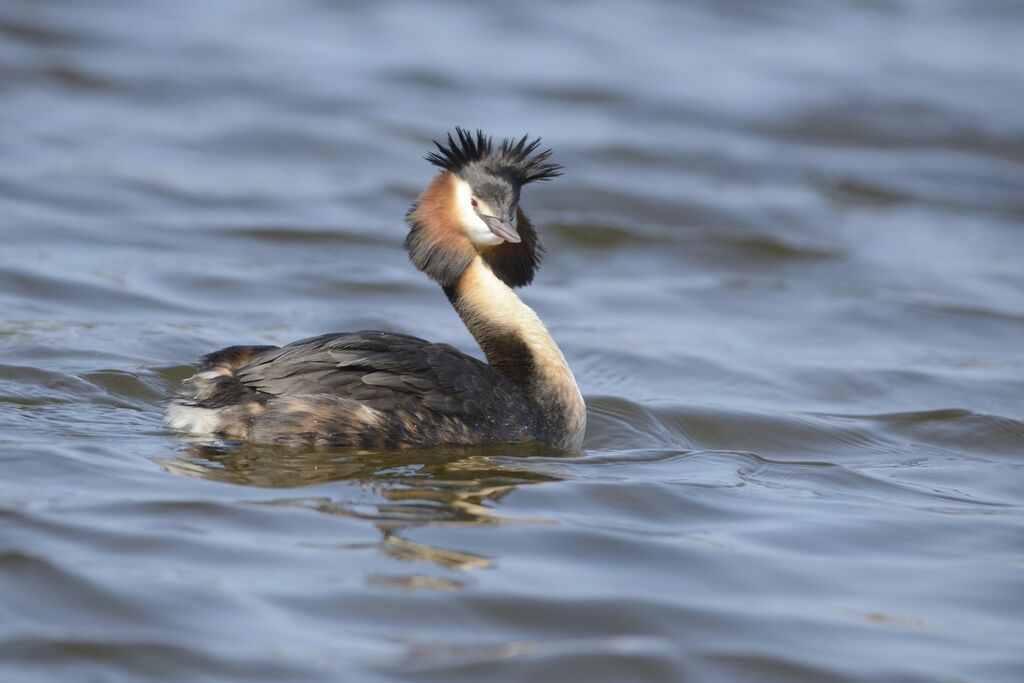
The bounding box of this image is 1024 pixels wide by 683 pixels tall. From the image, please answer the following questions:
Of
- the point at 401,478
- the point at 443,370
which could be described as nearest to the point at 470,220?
the point at 443,370

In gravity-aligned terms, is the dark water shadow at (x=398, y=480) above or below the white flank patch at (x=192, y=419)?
below

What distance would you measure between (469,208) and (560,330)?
118 inches

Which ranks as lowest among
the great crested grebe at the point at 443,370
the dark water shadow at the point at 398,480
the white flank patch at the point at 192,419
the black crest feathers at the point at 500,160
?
the dark water shadow at the point at 398,480

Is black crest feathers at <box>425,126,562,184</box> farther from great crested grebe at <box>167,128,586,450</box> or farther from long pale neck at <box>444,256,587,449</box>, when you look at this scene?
long pale neck at <box>444,256,587,449</box>

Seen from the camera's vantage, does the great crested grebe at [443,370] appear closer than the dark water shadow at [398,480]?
No

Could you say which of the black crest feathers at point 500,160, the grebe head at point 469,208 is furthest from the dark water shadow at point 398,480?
the black crest feathers at point 500,160

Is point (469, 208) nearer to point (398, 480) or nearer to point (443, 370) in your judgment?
point (443, 370)

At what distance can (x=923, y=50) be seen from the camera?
836 inches

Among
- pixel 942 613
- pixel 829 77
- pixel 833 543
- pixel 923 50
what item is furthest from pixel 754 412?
pixel 923 50

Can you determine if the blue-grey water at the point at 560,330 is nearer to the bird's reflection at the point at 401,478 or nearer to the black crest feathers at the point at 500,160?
the bird's reflection at the point at 401,478

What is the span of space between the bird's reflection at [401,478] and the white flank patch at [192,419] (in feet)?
0.30

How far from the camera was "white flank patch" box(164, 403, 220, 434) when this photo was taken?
706cm

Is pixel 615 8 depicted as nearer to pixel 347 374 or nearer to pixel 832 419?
pixel 832 419

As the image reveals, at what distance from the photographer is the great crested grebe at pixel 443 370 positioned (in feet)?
23.0
